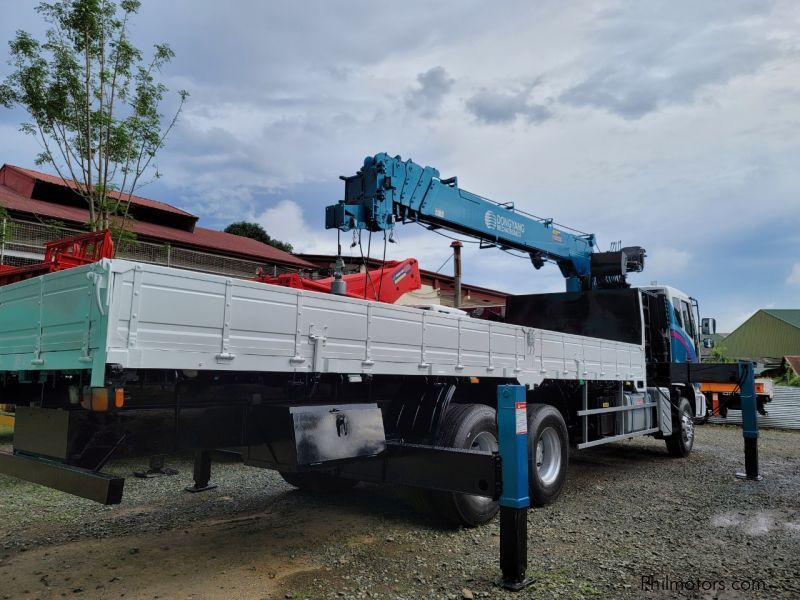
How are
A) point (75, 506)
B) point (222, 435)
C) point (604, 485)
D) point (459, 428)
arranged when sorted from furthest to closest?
point (604, 485)
point (75, 506)
point (459, 428)
point (222, 435)

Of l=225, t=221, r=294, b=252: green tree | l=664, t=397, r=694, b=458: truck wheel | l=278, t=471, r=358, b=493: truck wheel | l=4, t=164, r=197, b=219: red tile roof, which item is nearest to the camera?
l=278, t=471, r=358, b=493: truck wheel

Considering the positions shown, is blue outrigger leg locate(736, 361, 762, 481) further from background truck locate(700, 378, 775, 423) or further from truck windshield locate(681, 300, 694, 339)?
background truck locate(700, 378, 775, 423)

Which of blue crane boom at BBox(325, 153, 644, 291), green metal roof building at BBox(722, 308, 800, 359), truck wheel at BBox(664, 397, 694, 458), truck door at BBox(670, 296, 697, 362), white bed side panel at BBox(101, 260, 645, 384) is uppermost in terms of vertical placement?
green metal roof building at BBox(722, 308, 800, 359)

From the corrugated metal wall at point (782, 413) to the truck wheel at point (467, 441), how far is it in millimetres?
13328

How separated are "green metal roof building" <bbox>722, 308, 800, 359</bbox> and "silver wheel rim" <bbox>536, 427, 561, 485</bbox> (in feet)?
Result: 145

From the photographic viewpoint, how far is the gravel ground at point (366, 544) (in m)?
4.28

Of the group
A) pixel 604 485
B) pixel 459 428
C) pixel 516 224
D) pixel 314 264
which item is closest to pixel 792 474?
pixel 604 485

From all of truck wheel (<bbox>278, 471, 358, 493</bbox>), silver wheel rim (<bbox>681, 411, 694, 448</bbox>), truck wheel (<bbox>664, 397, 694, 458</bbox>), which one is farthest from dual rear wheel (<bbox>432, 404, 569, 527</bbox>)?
silver wheel rim (<bbox>681, 411, 694, 448</bbox>)

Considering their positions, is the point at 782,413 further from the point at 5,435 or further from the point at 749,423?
the point at 5,435

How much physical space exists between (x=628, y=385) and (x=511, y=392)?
5.44m

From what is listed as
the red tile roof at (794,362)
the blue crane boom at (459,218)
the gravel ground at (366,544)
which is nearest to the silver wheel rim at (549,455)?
the gravel ground at (366,544)

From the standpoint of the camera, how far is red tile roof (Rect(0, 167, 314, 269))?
52.3ft

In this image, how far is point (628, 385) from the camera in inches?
368

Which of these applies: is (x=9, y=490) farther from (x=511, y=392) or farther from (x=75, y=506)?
(x=511, y=392)
